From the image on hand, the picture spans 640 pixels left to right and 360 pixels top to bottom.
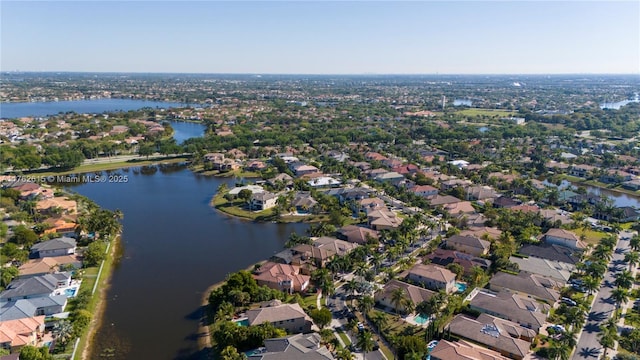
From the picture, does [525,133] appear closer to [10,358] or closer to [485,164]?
[485,164]

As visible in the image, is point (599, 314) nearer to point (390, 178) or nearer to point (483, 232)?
point (483, 232)

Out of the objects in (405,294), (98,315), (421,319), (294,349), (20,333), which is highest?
(294,349)

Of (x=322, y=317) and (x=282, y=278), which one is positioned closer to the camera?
(x=322, y=317)

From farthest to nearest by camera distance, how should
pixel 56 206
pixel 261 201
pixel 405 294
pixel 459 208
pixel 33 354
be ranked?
pixel 261 201, pixel 459 208, pixel 56 206, pixel 405 294, pixel 33 354

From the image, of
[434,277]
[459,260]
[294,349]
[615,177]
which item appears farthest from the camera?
[615,177]

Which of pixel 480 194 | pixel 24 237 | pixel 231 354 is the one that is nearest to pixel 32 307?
pixel 24 237

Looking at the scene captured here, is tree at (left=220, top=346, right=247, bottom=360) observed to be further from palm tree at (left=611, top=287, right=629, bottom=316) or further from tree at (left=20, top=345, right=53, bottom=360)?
palm tree at (left=611, top=287, right=629, bottom=316)

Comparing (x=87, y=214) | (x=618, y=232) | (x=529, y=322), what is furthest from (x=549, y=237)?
(x=87, y=214)

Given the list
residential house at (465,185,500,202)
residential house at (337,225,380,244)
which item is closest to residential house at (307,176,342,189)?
residential house at (465,185,500,202)
